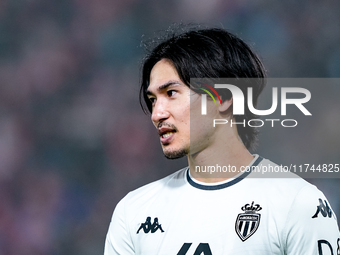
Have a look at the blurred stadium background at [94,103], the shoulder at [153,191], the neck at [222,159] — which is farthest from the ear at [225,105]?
the blurred stadium background at [94,103]

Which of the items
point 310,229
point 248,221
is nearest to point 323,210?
point 310,229

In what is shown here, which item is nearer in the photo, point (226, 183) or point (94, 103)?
point (226, 183)

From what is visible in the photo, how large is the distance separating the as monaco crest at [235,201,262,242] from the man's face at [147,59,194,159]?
425 millimetres

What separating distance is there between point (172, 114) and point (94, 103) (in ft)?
10.2

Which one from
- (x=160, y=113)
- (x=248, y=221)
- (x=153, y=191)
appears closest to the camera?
(x=248, y=221)

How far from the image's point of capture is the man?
91.8 inches

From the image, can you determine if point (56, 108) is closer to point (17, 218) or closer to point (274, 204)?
point (17, 218)

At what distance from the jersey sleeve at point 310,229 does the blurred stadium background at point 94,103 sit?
2833mm

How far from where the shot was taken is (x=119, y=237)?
275 cm

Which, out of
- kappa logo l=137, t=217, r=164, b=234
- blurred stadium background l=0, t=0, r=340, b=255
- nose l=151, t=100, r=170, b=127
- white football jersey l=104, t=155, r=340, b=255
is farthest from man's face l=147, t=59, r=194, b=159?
blurred stadium background l=0, t=0, r=340, b=255

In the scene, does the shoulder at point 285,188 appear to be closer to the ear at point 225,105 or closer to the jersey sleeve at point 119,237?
the ear at point 225,105

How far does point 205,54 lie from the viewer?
9.05 ft

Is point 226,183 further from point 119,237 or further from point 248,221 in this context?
point 119,237

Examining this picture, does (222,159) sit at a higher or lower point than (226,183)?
higher
